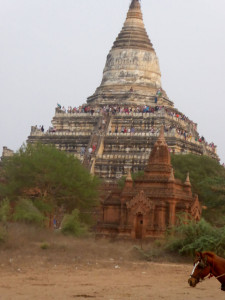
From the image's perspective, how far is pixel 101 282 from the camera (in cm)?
1778

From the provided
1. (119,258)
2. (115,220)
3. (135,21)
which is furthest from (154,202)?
(135,21)

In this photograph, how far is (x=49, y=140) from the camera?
192 ft

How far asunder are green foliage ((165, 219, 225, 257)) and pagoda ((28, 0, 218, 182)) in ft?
86.4

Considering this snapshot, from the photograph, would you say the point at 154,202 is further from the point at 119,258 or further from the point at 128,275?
the point at 128,275

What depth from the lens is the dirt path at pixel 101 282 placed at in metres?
15.3

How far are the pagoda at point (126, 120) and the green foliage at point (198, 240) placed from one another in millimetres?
26336

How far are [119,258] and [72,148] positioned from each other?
33.8 meters

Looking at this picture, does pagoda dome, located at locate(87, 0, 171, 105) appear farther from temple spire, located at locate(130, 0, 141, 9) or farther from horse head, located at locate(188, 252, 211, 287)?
horse head, located at locate(188, 252, 211, 287)

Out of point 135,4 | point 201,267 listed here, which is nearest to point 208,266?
point 201,267

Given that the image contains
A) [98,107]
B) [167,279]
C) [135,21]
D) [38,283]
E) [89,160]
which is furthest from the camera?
[135,21]

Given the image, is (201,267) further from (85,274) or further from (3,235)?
(3,235)

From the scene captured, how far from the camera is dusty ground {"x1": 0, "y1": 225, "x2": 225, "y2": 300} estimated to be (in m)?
15.6

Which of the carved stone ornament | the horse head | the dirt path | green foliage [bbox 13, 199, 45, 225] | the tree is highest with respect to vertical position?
the tree

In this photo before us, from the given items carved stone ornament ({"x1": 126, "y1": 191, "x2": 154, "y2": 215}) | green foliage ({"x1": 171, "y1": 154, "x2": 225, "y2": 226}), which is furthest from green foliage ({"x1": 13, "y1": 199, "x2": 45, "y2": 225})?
green foliage ({"x1": 171, "y1": 154, "x2": 225, "y2": 226})
